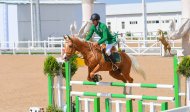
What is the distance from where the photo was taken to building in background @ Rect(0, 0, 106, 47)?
44312 mm

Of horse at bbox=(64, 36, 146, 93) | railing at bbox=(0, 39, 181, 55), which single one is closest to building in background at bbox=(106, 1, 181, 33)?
railing at bbox=(0, 39, 181, 55)

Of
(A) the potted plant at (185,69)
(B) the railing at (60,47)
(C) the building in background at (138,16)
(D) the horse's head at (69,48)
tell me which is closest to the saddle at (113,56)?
(D) the horse's head at (69,48)

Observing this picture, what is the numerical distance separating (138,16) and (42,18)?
30759mm

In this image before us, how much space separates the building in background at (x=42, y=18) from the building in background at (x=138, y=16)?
63.8 ft

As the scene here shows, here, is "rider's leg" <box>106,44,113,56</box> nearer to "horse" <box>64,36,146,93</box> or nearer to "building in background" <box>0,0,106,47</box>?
"horse" <box>64,36,146,93</box>

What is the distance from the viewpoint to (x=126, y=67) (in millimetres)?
10281

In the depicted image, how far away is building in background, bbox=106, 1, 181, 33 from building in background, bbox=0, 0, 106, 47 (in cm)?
1943

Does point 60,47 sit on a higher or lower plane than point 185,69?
higher

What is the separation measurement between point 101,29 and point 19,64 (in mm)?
17004

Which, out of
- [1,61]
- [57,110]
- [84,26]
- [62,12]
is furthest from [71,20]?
[57,110]

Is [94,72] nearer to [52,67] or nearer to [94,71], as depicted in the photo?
[94,71]

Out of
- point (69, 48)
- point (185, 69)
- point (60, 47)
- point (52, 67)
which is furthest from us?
point (60, 47)

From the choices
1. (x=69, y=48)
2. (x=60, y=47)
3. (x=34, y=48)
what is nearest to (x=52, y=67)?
(x=69, y=48)

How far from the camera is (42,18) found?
4719 cm
